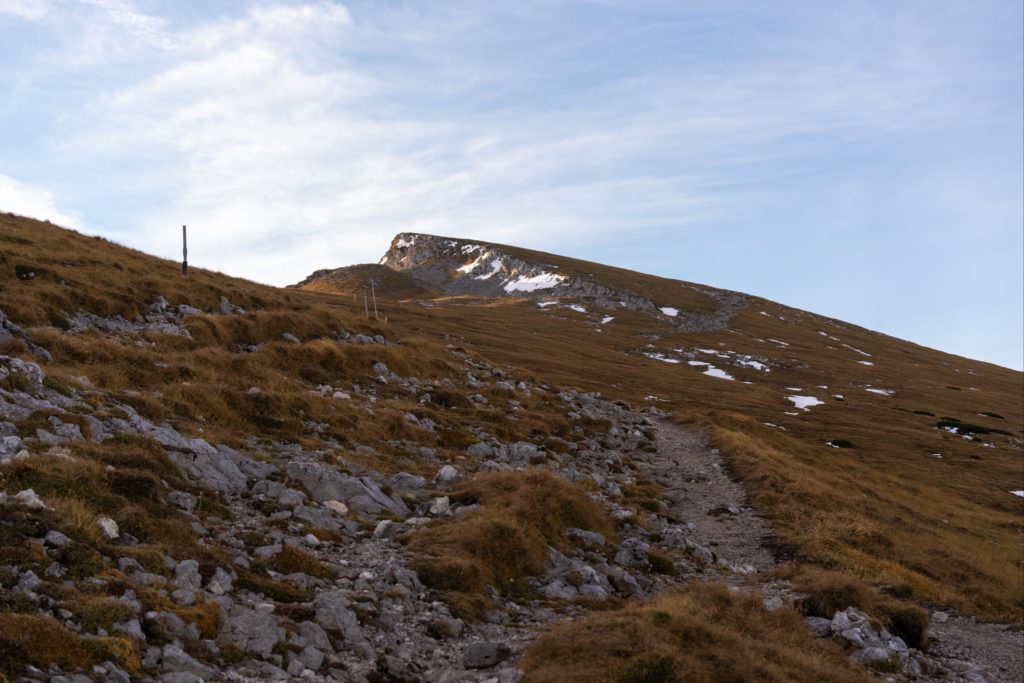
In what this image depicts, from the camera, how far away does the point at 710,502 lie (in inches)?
1310

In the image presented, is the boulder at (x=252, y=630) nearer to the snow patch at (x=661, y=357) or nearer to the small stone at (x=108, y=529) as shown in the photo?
the small stone at (x=108, y=529)

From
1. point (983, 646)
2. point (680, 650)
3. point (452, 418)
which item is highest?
point (452, 418)

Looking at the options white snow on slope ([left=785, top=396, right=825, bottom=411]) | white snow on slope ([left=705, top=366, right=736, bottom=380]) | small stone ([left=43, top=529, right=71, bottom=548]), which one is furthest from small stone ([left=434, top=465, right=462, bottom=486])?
white snow on slope ([left=705, top=366, right=736, bottom=380])

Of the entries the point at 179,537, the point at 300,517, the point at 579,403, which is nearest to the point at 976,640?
the point at 300,517

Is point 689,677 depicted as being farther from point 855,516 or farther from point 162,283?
point 162,283

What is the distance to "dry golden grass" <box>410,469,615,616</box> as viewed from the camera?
1722 cm

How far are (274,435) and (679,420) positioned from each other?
39657 mm

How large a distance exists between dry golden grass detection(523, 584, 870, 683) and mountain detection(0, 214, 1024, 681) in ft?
0.23

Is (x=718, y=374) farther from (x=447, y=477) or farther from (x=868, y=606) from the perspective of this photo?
(x=868, y=606)

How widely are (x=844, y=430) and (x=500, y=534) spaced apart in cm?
6774

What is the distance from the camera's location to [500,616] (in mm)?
16516

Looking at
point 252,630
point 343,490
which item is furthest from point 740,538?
point 252,630

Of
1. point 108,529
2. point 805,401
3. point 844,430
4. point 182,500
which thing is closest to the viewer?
point 108,529

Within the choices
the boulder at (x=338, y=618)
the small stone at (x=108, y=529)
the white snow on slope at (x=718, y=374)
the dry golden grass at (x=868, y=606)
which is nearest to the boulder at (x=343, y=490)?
the boulder at (x=338, y=618)
